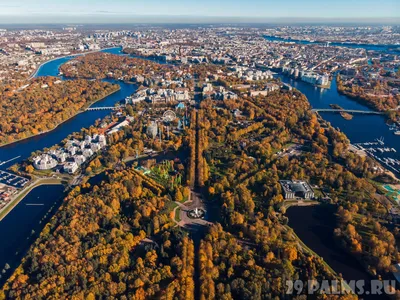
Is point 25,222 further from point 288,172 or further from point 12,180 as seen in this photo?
point 288,172

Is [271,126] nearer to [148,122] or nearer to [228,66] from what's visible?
[148,122]

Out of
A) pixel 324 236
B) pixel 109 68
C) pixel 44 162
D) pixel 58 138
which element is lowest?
pixel 324 236

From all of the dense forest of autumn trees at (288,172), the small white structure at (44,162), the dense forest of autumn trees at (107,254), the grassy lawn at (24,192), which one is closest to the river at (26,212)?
the grassy lawn at (24,192)

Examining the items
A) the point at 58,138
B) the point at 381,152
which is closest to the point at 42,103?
the point at 58,138

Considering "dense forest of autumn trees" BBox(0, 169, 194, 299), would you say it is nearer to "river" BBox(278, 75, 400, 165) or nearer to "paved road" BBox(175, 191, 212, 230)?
"paved road" BBox(175, 191, 212, 230)

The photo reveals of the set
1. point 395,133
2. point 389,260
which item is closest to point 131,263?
point 389,260

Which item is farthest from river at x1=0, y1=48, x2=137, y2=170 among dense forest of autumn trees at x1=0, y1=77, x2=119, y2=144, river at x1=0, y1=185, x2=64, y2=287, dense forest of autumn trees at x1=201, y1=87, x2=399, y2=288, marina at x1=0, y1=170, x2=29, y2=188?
dense forest of autumn trees at x1=201, y1=87, x2=399, y2=288
